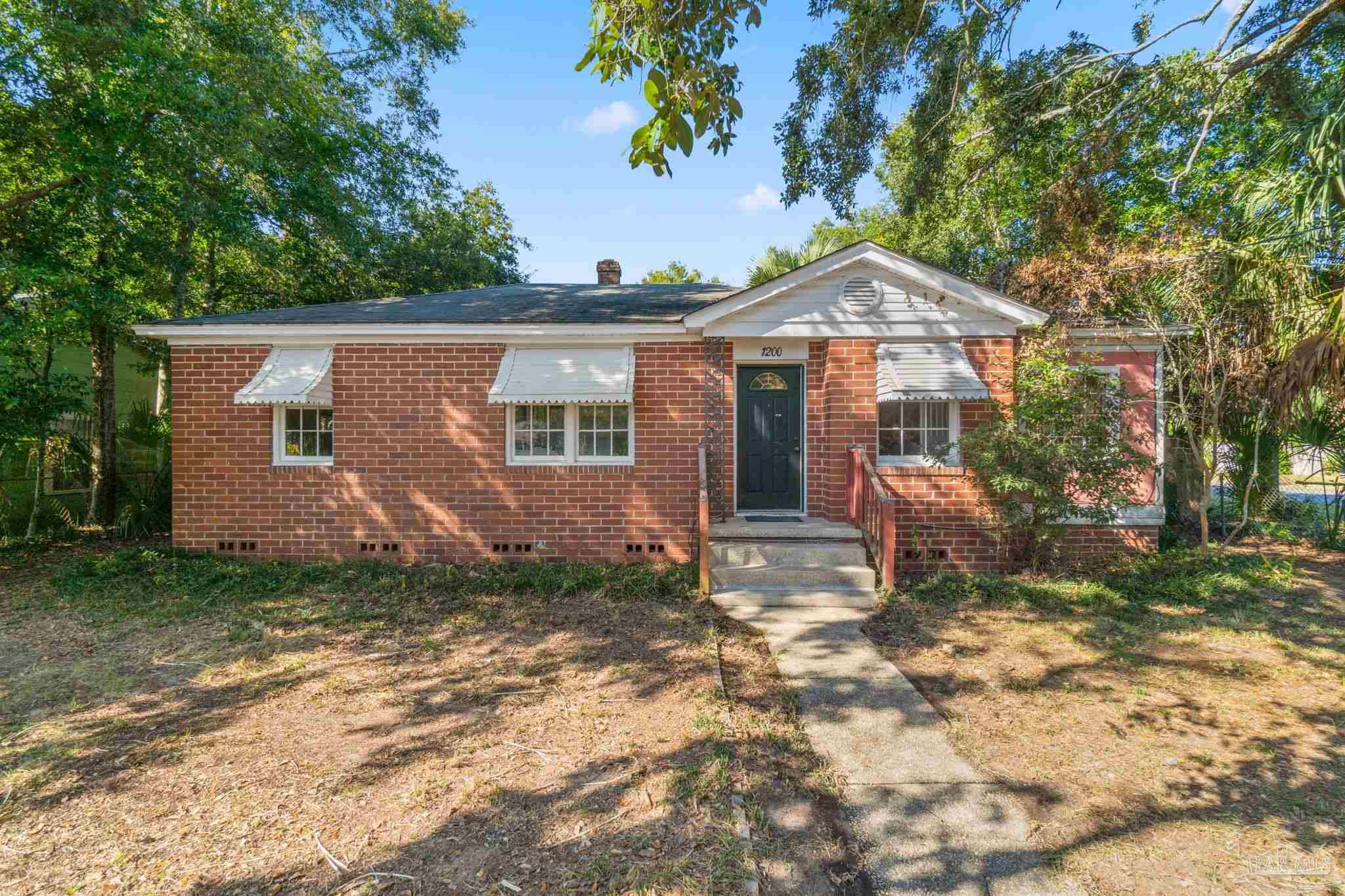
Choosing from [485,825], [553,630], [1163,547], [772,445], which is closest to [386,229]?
[772,445]

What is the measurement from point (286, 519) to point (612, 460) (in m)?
4.70

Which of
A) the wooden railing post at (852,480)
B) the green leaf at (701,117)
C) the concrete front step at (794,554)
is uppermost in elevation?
the green leaf at (701,117)

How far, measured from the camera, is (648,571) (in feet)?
25.6

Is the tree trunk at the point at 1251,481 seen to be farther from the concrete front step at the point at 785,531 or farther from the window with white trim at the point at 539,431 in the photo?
the window with white trim at the point at 539,431

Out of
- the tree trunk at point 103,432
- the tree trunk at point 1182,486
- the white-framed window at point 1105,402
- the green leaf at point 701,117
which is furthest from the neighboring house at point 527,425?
the green leaf at point 701,117

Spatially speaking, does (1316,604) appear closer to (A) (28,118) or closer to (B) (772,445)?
(B) (772,445)

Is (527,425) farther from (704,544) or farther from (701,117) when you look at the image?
(701,117)

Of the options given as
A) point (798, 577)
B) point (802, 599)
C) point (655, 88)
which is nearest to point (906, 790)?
point (802, 599)

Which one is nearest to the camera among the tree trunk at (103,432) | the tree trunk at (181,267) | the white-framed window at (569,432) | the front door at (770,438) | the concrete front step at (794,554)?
the concrete front step at (794,554)

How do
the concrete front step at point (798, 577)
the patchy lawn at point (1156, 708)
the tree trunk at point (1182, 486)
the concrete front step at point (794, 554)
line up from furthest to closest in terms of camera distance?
the tree trunk at point (1182, 486)
the concrete front step at point (794, 554)
the concrete front step at point (798, 577)
the patchy lawn at point (1156, 708)

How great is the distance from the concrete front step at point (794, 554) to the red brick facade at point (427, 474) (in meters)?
0.99

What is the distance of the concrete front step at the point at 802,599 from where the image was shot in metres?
6.67

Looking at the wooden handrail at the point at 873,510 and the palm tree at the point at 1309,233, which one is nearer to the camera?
the palm tree at the point at 1309,233

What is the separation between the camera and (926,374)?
7785mm
